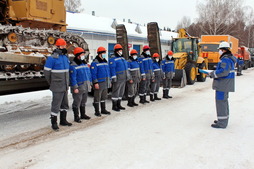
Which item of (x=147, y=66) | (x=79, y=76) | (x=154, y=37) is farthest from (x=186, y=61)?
(x=79, y=76)

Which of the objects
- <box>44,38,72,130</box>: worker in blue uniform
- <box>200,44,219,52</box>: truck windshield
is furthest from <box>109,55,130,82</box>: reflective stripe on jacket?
<box>200,44,219,52</box>: truck windshield

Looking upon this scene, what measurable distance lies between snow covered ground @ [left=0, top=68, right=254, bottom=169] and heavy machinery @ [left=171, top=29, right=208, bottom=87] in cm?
560

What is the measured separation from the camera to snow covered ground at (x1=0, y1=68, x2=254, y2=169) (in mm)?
4039

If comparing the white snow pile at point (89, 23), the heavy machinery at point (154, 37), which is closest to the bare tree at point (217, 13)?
the white snow pile at point (89, 23)

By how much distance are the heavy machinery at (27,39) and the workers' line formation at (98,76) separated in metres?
0.84

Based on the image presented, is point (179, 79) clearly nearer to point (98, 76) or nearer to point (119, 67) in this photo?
point (119, 67)

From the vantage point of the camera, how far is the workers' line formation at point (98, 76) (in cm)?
558

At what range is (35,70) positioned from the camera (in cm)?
680

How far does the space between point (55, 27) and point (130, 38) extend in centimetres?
1707

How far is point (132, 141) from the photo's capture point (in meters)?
4.96

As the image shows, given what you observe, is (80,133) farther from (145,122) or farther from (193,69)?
(193,69)

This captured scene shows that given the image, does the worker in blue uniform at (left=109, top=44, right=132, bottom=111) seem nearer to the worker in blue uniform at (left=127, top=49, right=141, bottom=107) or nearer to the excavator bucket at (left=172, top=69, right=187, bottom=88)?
the worker in blue uniform at (left=127, top=49, right=141, bottom=107)

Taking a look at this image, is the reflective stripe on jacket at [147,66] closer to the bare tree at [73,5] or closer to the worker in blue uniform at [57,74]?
the worker in blue uniform at [57,74]

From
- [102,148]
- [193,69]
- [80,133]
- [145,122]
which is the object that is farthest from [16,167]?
[193,69]
